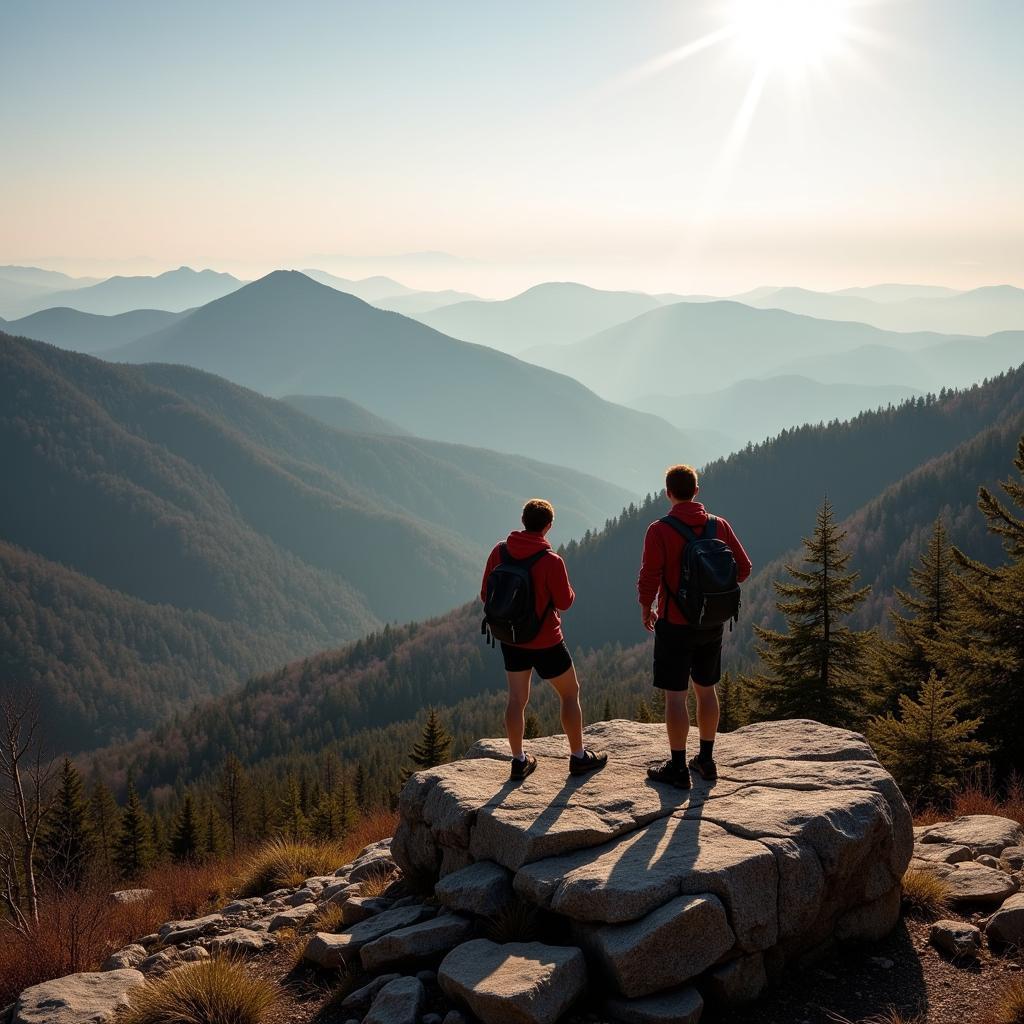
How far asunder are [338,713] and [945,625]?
485ft

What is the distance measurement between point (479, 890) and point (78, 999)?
3.70 meters

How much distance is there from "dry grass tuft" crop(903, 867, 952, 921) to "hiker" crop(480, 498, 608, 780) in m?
3.79

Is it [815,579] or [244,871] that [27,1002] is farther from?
[815,579]

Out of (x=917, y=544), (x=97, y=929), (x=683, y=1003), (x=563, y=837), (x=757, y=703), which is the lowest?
(x=917, y=544)

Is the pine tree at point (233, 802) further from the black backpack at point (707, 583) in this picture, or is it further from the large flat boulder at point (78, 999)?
the black backpack at point (707, 583)

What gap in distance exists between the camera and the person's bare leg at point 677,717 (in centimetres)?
861

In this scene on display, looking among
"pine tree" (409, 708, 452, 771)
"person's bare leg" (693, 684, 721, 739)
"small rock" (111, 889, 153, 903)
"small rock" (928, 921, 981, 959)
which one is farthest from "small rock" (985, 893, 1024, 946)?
"pine tree" (409, 708, 452, 771)

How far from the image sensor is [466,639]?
177625 mm

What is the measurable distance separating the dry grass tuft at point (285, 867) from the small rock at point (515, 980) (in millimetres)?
5663

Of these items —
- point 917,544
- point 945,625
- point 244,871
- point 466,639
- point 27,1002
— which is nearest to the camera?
point 27,1002

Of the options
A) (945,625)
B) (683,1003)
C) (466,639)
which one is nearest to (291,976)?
(683,1003)

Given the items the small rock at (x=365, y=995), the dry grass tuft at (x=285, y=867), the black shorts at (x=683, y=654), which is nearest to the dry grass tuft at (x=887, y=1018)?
the black shorts at (x=683, y=654)

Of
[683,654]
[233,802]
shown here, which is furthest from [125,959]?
[233,802]

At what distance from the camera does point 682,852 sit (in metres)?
7.38
